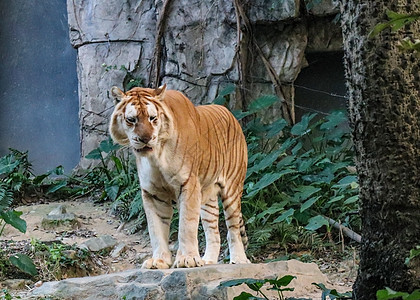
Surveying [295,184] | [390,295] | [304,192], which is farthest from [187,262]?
[390,295]

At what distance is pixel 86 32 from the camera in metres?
8.34

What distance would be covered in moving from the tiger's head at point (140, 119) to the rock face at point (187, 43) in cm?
362

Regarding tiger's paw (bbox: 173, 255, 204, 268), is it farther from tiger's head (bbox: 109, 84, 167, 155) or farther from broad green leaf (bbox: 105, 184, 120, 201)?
broad green leaf (bbox: 105, 184, 120, 201)

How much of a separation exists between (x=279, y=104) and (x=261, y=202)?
1.95 meters

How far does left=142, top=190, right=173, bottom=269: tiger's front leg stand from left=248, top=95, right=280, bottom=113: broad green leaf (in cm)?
308

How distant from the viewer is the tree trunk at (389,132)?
2211mm

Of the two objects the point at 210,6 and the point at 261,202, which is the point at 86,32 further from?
the point at 261,202

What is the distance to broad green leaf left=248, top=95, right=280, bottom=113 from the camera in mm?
7406

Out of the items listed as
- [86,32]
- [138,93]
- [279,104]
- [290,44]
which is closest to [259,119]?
[279,104]

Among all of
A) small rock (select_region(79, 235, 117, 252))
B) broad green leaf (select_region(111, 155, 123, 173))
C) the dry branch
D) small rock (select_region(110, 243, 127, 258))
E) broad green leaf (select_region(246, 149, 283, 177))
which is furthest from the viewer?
the dry branch

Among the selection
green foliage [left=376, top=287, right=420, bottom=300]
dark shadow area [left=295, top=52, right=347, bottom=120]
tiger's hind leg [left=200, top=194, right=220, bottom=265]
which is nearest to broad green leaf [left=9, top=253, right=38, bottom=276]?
tiger's hind leg [left=200, top=194, right=220, bottom=265]

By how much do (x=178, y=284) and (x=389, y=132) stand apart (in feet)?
6.47

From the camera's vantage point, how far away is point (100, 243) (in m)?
6.22

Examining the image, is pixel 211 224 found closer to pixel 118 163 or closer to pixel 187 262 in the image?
pixel 187 262
